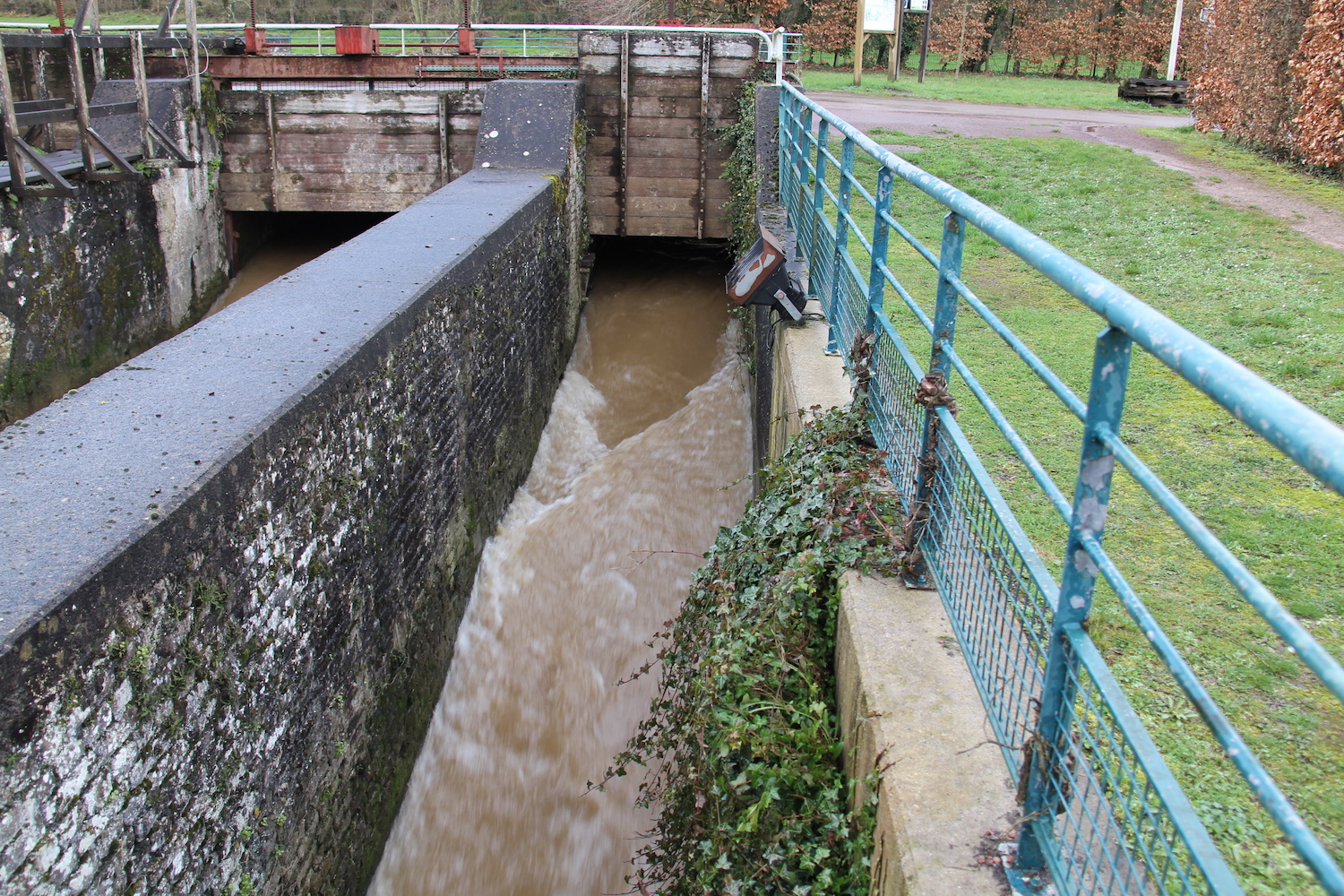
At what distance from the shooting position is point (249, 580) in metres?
3.29

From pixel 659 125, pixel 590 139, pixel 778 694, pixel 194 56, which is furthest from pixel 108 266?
pixel 778 694

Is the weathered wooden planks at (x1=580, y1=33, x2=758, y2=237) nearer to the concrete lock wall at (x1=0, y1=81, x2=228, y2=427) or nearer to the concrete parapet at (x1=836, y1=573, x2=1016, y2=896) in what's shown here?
the concrete lock wall at (x1=0, y1=81, x2=228, y2=427)

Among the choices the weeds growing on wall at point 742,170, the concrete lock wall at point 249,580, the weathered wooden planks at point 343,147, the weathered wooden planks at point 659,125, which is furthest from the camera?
the weathered wooden planks at point 343,147

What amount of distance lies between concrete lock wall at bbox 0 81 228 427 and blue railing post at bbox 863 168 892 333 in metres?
7.08

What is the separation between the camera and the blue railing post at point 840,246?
15.1 feet

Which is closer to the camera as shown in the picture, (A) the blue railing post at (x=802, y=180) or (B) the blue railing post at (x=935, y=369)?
(B) the blue railing post at (x=935, y=369)

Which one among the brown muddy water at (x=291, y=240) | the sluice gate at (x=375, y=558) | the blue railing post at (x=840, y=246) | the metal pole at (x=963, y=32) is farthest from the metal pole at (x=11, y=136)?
the metal pole at (x=963, y=32)

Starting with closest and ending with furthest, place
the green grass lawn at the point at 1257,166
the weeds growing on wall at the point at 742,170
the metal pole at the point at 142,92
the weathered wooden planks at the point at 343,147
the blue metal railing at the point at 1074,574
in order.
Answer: the blue metal railing at the point at 1074,574 → the metal pole at the point at 142,92 → the weeds growing on wall at the point at 742,170 → the green grass lawn at the point at 1257,166 → the weathered wooden planks at the point at 343,147

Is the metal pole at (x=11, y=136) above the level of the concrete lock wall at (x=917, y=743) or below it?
above

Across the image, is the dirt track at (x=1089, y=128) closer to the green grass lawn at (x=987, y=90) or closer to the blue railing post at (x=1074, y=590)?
the green grass lawn at (x=987, y=90)

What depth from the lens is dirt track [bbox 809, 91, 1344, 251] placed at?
912cm

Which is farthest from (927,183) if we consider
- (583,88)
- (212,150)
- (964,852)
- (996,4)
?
(996,4)

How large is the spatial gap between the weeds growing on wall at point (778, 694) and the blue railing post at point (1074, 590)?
1.85ft

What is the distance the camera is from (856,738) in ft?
8.91
